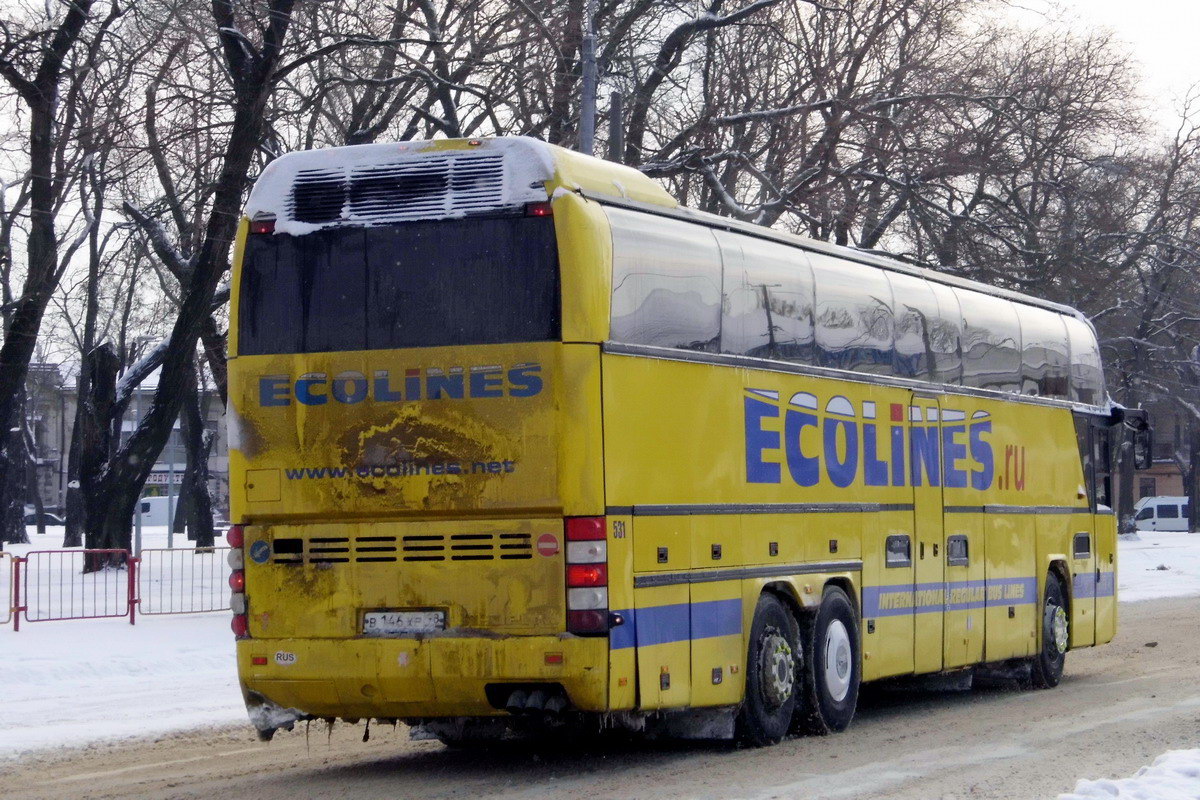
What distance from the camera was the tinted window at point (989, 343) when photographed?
15055 millimetres

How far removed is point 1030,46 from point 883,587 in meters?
20.5

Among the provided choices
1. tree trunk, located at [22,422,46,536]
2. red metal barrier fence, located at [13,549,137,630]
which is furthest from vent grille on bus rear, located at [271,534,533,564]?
tree trunk, located at [22,422,46,536]

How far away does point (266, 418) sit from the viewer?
1012cm

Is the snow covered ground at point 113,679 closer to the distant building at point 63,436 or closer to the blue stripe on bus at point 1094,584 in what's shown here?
the blue stripe on bus at point 1094,584

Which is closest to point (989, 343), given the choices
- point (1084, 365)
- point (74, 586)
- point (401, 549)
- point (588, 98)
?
point (1084, 365)

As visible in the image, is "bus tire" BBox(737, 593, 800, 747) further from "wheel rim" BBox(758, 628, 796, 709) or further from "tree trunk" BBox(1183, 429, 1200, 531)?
"tree trunk" BBox(1183, 429, 1200, 531)

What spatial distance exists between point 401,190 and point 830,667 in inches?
183

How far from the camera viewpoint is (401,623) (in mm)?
9766

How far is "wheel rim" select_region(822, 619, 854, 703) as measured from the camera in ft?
40.0

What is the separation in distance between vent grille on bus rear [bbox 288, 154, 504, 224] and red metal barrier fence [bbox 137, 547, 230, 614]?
11606 mm

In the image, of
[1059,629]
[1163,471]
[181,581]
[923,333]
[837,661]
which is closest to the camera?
[837,661]

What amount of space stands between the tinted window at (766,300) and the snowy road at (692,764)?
260cm

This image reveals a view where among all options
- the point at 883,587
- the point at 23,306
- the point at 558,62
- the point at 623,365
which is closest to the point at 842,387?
the point at 883,587

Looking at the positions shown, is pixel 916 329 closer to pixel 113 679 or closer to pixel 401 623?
pixel 401 623
